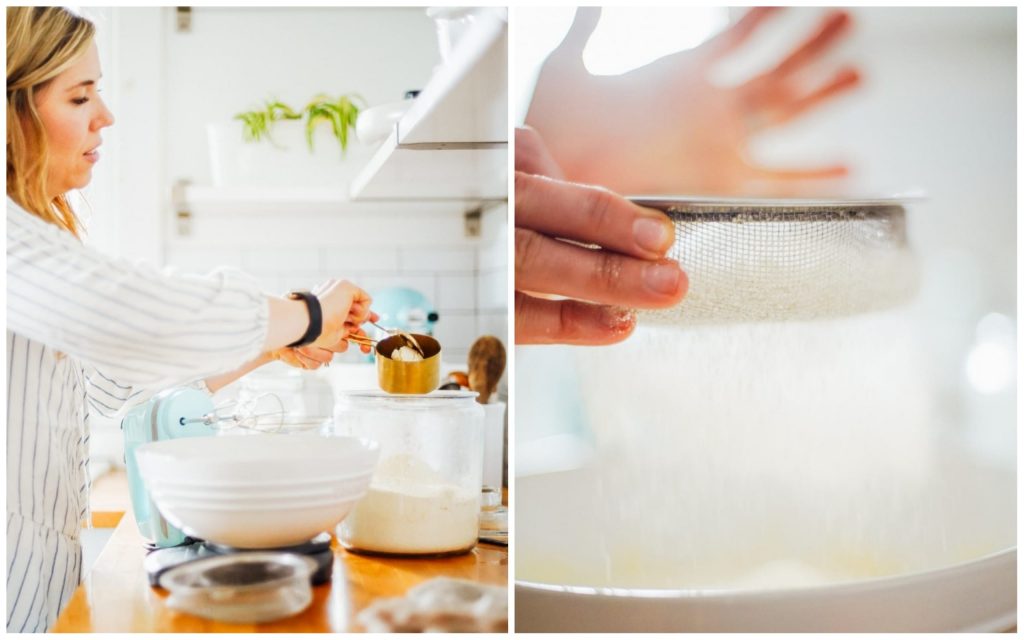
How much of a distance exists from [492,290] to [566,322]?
638 mm

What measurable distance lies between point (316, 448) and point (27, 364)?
292 millimetres

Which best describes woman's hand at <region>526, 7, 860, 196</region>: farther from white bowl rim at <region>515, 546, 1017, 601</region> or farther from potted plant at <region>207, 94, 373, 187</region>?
potted plant at <region>207, 94, 373, 187</region>

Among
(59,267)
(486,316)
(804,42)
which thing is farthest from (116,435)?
(804,42)

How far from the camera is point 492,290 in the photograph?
60.1 inches

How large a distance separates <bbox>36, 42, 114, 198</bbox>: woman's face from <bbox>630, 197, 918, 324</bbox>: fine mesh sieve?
592 mm

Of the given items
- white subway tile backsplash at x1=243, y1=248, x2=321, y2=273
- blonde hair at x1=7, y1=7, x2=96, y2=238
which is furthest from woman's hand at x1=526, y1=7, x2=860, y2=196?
white subway tile backsplash at x1=243, y1=248, x2=321, y2=273

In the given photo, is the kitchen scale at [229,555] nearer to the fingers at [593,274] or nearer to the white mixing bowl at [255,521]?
the white mixing bowl at [255,521]

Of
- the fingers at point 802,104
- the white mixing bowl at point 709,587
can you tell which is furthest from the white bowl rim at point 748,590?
the fingers at point 802,104

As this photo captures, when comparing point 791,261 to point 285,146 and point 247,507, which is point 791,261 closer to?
point 247,507

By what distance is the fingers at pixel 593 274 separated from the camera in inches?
34.8

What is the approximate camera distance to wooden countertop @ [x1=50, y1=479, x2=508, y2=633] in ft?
2.62

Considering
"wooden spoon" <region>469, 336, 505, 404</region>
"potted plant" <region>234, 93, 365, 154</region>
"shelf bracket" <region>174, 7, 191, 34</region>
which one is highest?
"shelf bracket" <region>174, 7, 191, 34</region>

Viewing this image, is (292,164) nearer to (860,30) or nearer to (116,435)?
(116,435)

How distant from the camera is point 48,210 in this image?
0.92 metres
